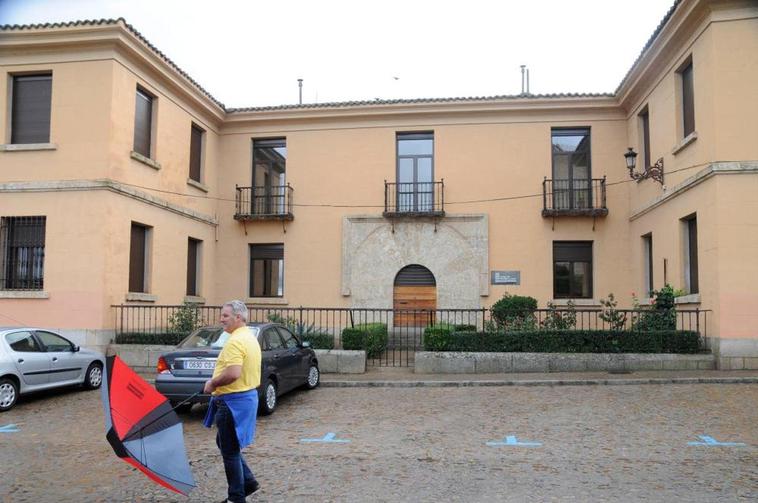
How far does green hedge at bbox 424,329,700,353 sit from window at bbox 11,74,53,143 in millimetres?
10578

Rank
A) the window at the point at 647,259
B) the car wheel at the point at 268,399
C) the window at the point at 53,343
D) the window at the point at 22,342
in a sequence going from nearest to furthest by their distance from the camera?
the car wheel at the point at 268,399 → the window at the point at 22,342 → the window at the point at 53,343 → the window at the point at 647,259

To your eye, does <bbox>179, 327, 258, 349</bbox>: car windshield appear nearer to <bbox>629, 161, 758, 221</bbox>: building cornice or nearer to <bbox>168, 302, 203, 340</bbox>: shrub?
<bbox>168, 302, 203, 340</bbox>: shrub

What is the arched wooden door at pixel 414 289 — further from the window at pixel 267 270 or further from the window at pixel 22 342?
the window at pixel 22 342

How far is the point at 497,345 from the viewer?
13492 mm

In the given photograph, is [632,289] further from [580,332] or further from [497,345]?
[497,345]

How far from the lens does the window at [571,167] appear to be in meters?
18.4

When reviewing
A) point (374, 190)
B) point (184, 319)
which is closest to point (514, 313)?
point (374, 190)

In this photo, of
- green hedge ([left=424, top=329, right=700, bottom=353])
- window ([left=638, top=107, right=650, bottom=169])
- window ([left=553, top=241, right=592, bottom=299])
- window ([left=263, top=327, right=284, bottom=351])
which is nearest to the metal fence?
green hedge ([left=424, top=329, right=700, bottom=353])

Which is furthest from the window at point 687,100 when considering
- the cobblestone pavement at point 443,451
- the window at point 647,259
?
the cobblestone pavement at point 443,451

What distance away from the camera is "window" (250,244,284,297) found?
1956 centimetres

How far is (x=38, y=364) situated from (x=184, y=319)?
4.96 m

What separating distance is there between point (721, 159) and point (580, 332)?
4657 mm

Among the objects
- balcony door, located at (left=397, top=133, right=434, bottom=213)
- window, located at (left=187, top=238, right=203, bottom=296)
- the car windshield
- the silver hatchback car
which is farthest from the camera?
balcony door, located at (left=397, top=133, right=434, bottom=213)

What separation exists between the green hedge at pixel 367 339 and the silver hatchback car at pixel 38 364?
520 centimetres
